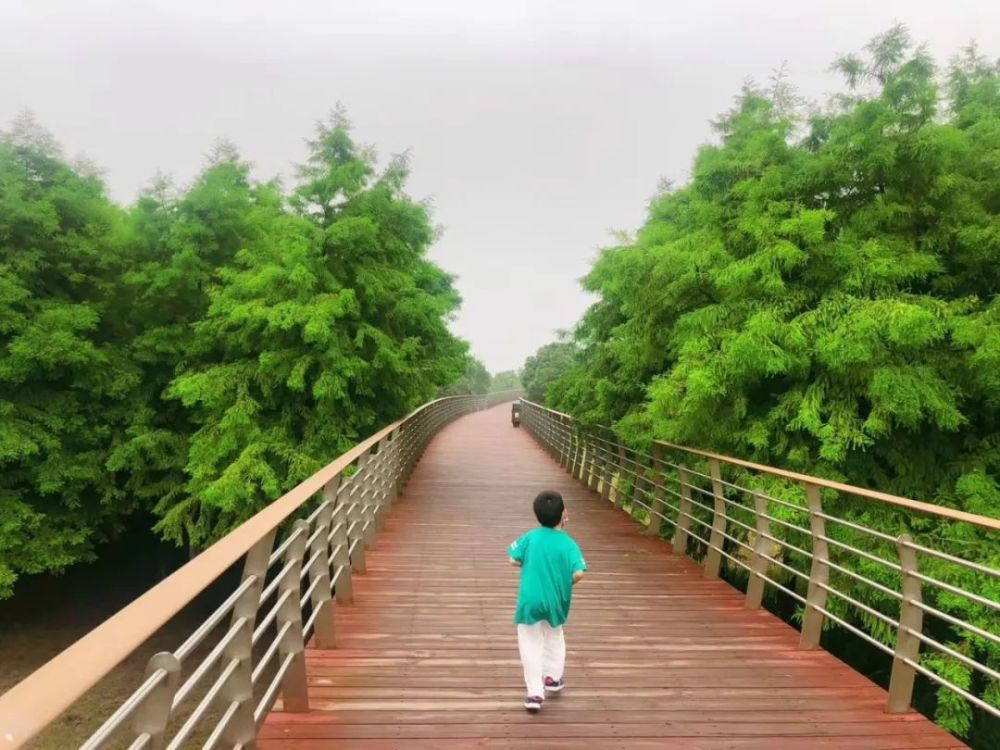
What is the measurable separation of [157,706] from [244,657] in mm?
843

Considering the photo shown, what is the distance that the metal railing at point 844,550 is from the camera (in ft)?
15.0

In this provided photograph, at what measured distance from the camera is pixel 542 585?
374 centimetres

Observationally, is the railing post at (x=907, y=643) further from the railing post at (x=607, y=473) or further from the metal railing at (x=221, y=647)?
the railing post at (x=607, y=473)

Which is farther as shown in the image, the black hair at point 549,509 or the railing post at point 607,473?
the railing post at point 607,473

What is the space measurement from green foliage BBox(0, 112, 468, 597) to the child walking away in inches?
358

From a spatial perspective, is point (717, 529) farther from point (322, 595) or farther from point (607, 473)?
point (607, 473)

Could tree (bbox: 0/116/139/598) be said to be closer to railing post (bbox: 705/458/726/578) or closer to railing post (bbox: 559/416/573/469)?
railing post (bbox: 559/416/573/469)

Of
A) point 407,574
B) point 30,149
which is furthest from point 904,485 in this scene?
point 30,149

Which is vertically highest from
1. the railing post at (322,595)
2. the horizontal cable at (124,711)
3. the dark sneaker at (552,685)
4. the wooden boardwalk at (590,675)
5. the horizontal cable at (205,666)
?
the horizontal cable at (124,711)

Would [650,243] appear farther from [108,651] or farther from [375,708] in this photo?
[108,651]

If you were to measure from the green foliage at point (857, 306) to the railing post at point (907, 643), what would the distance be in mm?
3726

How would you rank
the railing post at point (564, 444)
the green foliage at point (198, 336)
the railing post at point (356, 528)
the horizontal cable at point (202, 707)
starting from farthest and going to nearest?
the railing post at point (564, 444) < the green foliage at point (198, 336) < the railing post at point (356, 528) < the horizontal cable at point (202, 707)

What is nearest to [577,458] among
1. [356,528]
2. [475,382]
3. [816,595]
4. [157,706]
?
[356,528]

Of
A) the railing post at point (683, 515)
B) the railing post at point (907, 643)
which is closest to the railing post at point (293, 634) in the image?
the railing post at point (907, 643)
